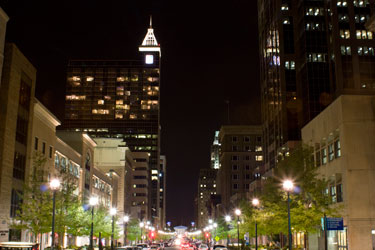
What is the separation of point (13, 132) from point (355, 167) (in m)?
35.0

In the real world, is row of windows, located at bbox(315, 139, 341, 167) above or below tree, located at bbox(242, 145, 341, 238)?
above

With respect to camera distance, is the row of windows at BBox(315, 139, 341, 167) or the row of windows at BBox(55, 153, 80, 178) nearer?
the row of windows at BBox(315, 139, 341, 167)

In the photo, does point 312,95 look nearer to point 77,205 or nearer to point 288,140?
point 288,140

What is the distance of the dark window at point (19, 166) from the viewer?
48.1m

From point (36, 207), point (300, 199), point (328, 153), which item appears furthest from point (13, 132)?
point (328, 153)

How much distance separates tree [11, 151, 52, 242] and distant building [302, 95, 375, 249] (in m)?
28.7

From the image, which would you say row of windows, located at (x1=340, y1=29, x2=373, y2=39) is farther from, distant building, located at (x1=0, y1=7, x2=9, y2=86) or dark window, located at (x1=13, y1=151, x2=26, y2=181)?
dark window, located at (x1=13, y1=151, x2=26, y2=181)

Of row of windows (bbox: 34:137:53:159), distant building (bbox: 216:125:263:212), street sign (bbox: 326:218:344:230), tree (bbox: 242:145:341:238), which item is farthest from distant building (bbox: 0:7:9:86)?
distant building (bbox: 216:125:263:212)

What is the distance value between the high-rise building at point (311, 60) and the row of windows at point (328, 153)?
3842 centimetres

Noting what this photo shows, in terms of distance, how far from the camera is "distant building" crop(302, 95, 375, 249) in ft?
145

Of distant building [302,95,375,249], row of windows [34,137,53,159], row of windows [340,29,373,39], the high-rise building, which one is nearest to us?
distant building [302,95,375,249]

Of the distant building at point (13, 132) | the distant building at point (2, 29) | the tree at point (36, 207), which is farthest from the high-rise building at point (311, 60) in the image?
the distant building at point (2, 29)

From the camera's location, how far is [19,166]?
161 feet

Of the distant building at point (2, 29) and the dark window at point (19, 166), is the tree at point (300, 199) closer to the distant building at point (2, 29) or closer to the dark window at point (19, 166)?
the dark window at point (19, 166)
